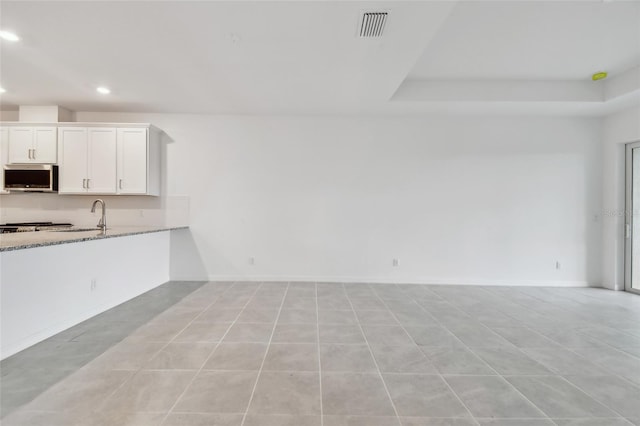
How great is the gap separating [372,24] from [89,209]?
5192 millimetres

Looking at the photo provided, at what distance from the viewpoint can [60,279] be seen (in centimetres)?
281

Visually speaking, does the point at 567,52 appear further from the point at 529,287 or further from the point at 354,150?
Answer: the point at 529,287

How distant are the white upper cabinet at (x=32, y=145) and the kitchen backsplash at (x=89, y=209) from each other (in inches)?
24.7

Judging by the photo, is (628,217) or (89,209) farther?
(89,209)

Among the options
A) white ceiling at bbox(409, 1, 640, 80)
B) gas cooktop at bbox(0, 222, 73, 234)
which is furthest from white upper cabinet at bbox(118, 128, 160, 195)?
white ceiling at bbox(409, 1, 640, 80)

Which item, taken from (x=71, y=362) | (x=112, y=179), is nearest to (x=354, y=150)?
(x=112, y=179)

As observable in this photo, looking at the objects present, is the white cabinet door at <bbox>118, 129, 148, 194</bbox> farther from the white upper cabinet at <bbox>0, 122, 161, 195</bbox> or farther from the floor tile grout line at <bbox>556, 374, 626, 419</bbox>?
the floor tile grout line at <bbox>556, 374, 626, 419</bbox>

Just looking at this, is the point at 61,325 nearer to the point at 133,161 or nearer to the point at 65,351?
the point at 65,351

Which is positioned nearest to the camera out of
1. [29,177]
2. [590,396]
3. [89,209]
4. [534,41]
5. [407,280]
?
[590,396]

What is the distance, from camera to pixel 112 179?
4395mm

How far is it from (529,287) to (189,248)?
5.86m

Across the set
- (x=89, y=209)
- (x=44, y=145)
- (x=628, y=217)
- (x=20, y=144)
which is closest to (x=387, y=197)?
(x=628, y=217)

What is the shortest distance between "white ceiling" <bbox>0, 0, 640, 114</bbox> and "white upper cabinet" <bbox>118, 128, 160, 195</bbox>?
1.65 feet

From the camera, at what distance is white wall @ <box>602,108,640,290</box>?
15.0 feet
